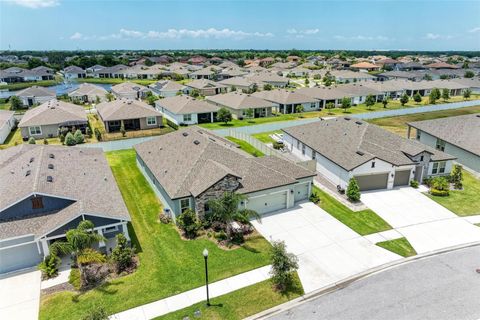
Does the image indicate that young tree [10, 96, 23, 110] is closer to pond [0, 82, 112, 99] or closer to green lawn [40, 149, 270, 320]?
pond [0, 82, 112, 99]

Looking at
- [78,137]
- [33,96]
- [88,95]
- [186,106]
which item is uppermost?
[33,96]

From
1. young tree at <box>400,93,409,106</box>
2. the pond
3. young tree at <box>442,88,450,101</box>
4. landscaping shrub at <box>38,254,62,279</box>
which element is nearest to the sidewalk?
landscaping shrub at <box>38,254,62,279</box>

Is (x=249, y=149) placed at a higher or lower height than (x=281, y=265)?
lower

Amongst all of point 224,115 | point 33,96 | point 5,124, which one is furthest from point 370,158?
point 33,96

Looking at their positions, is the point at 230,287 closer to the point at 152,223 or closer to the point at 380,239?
the point at 152,223

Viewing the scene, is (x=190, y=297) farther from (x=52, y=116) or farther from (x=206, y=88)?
(x=206, y=88)

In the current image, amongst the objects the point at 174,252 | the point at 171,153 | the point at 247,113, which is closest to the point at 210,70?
the point at 247,113

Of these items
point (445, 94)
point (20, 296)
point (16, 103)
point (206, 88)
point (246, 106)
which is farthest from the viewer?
point (206, 88)
